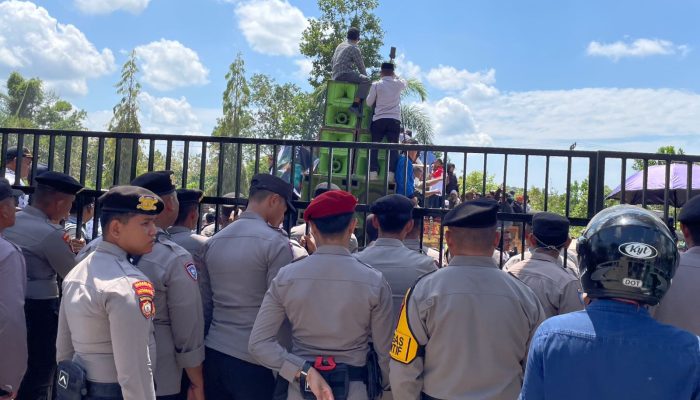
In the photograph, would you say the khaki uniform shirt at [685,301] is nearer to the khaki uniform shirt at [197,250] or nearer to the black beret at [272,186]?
the black beret at [272,186]

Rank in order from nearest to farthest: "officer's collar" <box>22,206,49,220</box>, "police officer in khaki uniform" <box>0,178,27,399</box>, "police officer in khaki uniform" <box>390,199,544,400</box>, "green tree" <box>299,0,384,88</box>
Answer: "police officer in khaki uniform" <box>390,199,544,400</box>
"police officer in khaki uniform" <box>0,178,27,399</box>
"officer's collar" <box>22,206,49,220</box>
"green tree" <box>299,0,384,88</box>

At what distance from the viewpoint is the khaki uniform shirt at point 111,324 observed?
91.0 inches

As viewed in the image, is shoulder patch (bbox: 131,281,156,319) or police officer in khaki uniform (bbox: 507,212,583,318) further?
police officer in khaki uniform (bbox: 507,212,583,318)

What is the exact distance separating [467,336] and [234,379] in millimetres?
1280

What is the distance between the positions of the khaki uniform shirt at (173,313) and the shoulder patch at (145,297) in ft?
1.42

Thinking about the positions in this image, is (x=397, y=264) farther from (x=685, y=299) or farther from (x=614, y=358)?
(x=614, y=358)

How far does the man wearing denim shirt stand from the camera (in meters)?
1.41

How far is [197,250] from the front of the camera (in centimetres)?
342

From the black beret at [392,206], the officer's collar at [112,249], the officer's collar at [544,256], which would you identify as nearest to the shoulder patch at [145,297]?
the officer's collar at [112,249]

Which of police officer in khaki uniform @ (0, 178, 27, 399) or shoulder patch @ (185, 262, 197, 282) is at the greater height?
shoulder patch @ (185, 262, 197, 282)

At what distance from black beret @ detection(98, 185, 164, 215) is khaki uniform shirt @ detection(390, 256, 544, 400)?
120cm

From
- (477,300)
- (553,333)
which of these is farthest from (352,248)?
(553,333)

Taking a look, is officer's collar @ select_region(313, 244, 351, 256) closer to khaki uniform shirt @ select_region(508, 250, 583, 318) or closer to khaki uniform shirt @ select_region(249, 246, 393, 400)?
khaki uniform shirt @ select_region(249, 246, 393, 400)

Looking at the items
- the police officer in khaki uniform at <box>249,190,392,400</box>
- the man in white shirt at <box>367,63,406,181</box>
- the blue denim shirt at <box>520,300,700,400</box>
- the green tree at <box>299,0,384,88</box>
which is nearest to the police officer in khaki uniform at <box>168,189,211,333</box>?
the police officer in khaki uniform at <box>249,190,392,400</box>
